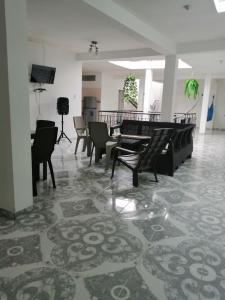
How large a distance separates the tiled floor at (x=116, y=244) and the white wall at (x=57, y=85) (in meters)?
3.83

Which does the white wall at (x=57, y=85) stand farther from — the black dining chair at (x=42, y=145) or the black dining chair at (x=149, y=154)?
the black dining chair at (x=149, y=154)

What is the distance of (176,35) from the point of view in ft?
17.7

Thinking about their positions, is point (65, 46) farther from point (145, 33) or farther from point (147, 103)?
point (147, 103)

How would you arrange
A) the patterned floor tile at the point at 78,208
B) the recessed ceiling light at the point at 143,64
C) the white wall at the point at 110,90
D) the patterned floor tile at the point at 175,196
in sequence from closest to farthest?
the patterned floor tile at the point at 78,208 → the patterned floor tile at the point at 175,196 → the recessed ceiling light at the point at 143,64 → the white wall at the point at 110,90

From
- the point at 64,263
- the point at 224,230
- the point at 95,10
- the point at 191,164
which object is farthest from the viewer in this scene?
the point at 191,164

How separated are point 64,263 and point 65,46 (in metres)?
6.47

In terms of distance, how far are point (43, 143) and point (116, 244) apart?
68.2 inches

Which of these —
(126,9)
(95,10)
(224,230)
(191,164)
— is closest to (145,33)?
(126,9)

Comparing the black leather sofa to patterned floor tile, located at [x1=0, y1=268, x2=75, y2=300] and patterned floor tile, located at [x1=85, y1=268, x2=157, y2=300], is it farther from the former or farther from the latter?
patterned floor tile, located at [x1=0, y1=268, x2=75, y2=300]

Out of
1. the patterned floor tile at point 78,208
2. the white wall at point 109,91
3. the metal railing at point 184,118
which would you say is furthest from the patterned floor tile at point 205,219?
the white wall at point 109,91

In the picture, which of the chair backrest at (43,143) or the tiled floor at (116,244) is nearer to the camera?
the tiled floor at (116,244)

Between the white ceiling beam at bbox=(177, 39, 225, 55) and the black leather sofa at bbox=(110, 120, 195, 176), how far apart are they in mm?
1859

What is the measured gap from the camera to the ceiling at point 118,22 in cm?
372

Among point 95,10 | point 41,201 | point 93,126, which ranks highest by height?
point 95,10
